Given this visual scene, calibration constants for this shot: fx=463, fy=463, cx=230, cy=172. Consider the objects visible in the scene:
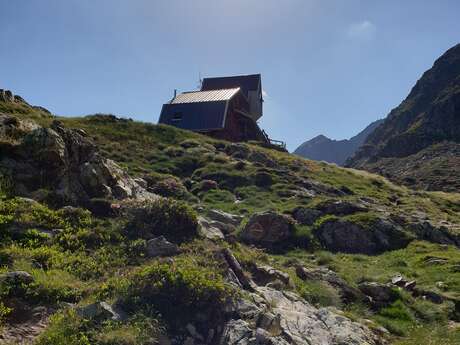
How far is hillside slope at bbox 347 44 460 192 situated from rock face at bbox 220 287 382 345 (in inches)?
2158

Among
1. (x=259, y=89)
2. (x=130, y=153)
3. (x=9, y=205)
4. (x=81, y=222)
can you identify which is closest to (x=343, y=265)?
(x=81, y=222)

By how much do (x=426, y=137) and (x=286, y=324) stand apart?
339ft

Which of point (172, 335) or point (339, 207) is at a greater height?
point (339, 207)

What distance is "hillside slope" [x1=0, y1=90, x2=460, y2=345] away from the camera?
9461mm

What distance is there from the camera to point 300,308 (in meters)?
12.5

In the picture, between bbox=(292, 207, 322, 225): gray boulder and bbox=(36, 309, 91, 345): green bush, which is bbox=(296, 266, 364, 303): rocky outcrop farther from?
bbox=(36, 309, 91, 345): green bush

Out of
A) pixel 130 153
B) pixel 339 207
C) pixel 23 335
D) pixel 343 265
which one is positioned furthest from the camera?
pixel 130 153

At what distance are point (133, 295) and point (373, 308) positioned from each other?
8.51 m

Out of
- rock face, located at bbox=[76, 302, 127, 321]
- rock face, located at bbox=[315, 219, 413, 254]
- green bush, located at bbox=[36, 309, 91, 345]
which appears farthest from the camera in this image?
rock face, located at bbox=[315, 219, 413, 254]

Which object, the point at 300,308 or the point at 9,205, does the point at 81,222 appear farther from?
the point at 300,308

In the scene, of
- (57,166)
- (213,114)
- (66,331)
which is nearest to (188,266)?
(66,331)

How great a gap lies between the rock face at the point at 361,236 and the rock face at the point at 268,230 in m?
1.92

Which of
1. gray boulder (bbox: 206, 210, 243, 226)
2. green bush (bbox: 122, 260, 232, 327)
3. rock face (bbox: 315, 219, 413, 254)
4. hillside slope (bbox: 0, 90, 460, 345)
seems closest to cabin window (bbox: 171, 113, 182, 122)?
hillside slope (bbox: 0, 90, 460, 345)

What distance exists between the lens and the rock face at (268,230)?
21.7m
